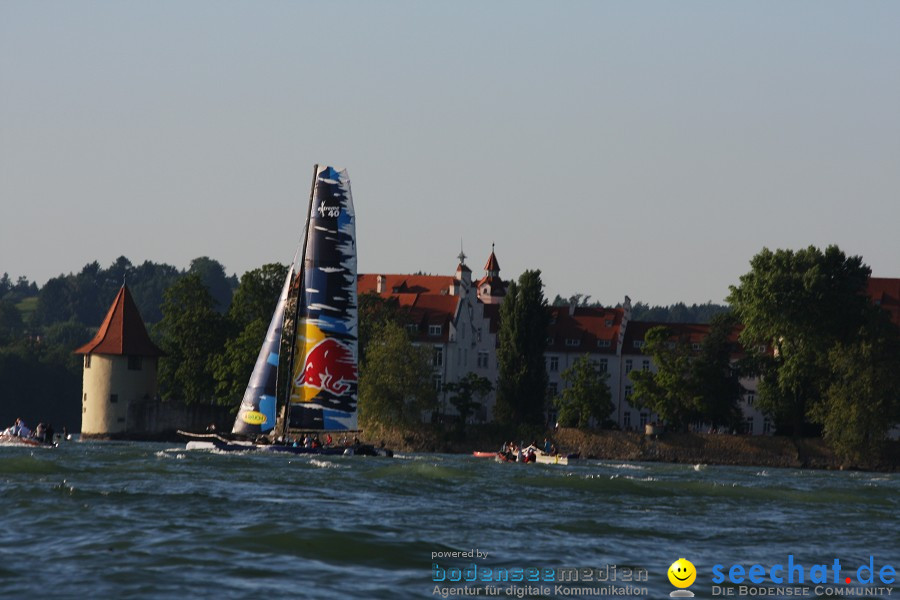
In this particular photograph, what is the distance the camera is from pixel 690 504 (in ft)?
140

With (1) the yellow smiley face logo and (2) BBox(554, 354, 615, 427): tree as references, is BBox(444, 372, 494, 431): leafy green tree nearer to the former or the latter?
(2) BBox(554, 354, 615, 427): tree

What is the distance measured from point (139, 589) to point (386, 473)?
2816 cm

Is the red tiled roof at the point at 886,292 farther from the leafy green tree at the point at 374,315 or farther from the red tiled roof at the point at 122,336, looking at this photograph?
the red tiled roof at the point at 122,336

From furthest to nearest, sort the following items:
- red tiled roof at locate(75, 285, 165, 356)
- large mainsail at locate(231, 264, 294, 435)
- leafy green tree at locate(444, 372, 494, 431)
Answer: red tiled roof at locate(75, 285, 165, 356)
leafy green tree at locate(444, 372, 494, 431)
large mainsail at locate(231, 264, 294, 435)

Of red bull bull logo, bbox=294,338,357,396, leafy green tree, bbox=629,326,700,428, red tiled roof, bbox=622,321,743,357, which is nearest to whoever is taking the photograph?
red bull bull logo, bbox=294,338,357,396

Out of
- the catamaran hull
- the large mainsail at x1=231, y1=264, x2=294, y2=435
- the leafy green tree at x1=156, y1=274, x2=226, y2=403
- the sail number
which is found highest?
the sail number

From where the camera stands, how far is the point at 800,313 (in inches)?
3620

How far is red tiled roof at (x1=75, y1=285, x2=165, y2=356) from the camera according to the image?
10438 cm

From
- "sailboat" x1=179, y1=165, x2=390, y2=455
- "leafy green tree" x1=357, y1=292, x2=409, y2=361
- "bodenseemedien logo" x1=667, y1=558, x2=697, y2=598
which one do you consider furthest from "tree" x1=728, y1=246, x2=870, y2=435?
"bodenseemedien logo" x1=667, y1=558, x2=697, y2=598

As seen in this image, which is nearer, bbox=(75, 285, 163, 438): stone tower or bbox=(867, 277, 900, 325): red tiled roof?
bbox=(75, 285, 163, 438): stone tower

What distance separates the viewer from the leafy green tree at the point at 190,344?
106812 millimetres

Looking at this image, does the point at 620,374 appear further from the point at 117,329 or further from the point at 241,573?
the point at 241,573

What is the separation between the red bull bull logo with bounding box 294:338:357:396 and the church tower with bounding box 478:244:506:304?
60100 millimetres

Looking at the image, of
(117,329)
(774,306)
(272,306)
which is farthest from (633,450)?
(117,329)
